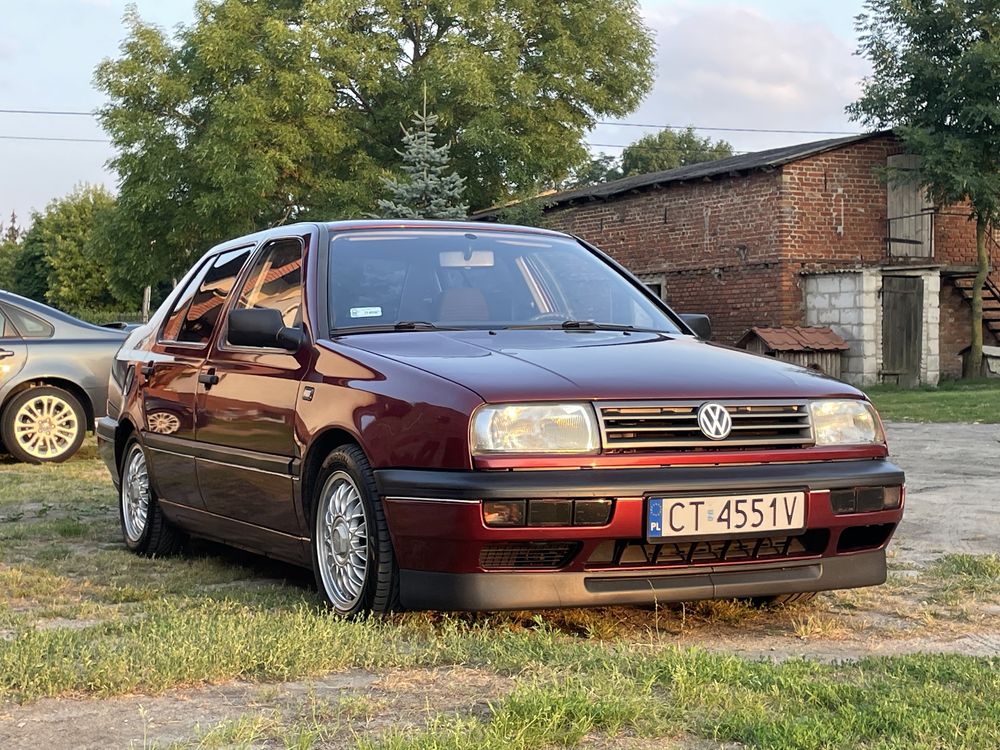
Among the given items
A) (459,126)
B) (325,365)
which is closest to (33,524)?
(325,365)

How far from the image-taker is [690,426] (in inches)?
181

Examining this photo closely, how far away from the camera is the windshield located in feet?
18.1

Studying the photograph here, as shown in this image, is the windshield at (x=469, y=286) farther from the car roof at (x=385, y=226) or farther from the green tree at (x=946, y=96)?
the green tree at (x=946, y=96)

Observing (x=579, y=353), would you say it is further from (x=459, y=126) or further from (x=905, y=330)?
(x=459, y=126)

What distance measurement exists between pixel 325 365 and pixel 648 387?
128 cm

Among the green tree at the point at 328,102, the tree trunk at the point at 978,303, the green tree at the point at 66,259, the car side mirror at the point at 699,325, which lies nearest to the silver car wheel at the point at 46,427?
the car side mirror at the point at 699,325

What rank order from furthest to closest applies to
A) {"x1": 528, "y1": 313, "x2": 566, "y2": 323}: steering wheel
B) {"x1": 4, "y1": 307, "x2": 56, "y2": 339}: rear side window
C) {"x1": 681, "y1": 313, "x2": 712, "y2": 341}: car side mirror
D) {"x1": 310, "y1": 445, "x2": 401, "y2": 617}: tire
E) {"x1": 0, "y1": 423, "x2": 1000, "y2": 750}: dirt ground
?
{"x1": 4, "y1": 307, "x2": 56, "y2": 339}: rear side window → {"x1": 681, "y1": 313, "x2": 712, "y2": 341}: car side mirror → {"x1": 528, "y1": 313, "x2": 566, "y2": 323}: steering wheel → {"x1": 310, "y1": 445, "x2": 401, "y2": 617}: tire → {"x1": 0, "y1": 423, "x2": 1000, "y2": 750}: dirt ground

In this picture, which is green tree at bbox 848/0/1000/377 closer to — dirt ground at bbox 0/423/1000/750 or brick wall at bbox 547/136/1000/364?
brick wall at bbox 547/136/1000/364

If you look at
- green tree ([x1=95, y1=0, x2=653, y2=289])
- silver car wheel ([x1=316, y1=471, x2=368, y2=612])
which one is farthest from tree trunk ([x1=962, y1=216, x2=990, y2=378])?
silver car wheel ([x1=316, y1=471, x2=368, y2=612])

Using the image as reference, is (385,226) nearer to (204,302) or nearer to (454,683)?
(204,302)

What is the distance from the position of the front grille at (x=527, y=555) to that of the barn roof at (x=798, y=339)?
22.2 metres

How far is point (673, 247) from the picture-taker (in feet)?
99.5

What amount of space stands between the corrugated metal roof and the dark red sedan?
22.1 metres

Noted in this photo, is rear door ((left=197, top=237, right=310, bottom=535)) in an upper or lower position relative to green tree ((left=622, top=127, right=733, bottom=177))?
lower
